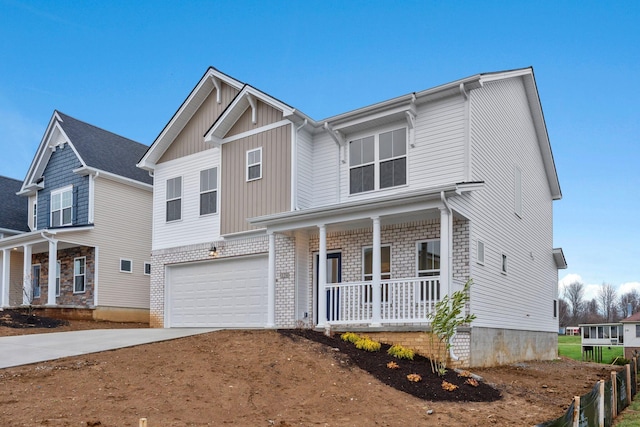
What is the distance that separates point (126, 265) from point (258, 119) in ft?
37.4

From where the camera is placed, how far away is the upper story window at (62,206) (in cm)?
2422

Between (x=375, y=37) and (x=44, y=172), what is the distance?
16.5 metres

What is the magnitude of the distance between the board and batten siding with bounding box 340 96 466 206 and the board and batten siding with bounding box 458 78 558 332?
14.6 inches

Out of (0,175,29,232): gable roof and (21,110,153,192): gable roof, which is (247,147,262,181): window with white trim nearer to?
(21,110,153,192): gable roof

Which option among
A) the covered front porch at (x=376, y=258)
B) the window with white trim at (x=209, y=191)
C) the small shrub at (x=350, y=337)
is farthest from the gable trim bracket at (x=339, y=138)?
the small shrub at (x=350, y=337)

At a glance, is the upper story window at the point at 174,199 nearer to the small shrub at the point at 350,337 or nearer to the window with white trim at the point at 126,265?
the window with white trim at the point at 126,265

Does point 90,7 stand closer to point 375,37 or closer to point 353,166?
point 375,37

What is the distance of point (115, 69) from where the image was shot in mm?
35406

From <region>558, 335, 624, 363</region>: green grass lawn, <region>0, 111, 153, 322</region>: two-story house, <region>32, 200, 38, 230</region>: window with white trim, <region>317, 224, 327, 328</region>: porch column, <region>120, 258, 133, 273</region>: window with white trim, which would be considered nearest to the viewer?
<region>317, 224, 327, 328</region>: porch column

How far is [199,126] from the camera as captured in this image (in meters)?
18.6

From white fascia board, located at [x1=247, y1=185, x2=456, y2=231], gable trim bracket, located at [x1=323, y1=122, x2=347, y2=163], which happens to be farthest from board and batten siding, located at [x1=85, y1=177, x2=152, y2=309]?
gable trim bracket, located at [x1=323, y1=122, x2=347, y2=163]

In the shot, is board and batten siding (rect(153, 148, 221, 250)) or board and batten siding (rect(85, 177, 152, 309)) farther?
board and batten siding (rect(85, 177, 152, 309))

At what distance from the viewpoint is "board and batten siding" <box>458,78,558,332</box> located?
1376 centimetres

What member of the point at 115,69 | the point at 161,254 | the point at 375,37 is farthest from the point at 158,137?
the point at 115,69
